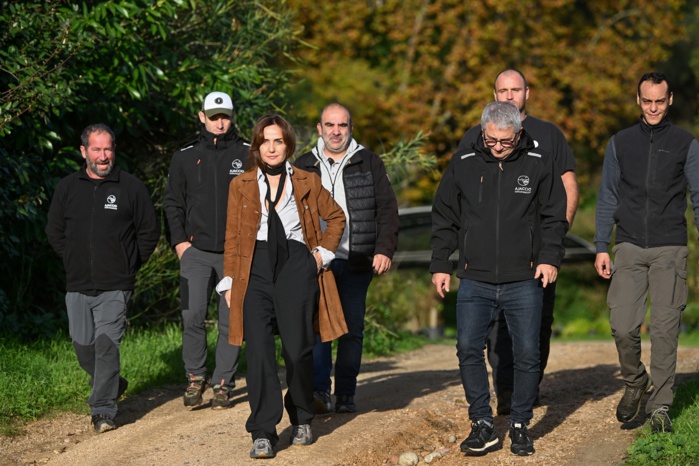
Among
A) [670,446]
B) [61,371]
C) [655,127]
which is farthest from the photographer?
[61,371]

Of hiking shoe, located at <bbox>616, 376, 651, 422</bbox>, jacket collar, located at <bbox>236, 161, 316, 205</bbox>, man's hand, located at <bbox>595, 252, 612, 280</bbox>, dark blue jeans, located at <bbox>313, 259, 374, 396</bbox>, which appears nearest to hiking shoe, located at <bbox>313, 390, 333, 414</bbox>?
dark blue jeans, located at <bbox>313, 259, 374, 396</bbox>

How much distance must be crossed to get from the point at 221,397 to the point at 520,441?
2527 mm

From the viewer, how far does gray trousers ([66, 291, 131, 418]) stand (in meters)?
7.80

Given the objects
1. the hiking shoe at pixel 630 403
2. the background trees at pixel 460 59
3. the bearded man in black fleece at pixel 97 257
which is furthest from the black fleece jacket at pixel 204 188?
the background trees at pixel 460 59

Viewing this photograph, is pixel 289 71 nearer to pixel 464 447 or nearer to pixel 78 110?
pixel 78 110

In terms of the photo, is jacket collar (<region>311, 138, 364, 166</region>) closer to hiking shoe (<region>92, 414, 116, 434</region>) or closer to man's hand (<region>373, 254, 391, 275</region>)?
man's hand (<region>373, 254, 391, 275</region>)

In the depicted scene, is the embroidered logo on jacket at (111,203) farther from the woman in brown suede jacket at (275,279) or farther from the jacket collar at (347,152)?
the jacket collar at (347,152)

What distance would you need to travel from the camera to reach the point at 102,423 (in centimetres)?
775

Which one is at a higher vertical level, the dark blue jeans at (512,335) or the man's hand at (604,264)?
the man's hand at (604,264)

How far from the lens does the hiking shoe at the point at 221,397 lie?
8242mm

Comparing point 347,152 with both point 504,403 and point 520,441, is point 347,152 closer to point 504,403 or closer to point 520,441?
point 504,403

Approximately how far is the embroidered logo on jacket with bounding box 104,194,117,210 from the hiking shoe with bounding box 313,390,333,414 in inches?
78.3

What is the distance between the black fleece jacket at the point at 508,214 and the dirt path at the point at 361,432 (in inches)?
46.8

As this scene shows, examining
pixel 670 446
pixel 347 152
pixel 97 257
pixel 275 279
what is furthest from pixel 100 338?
pixel 670 446
